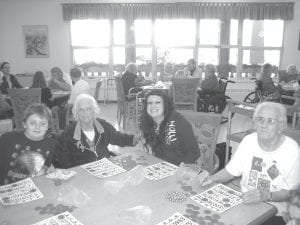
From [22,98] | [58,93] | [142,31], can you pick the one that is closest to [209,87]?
[58,93]

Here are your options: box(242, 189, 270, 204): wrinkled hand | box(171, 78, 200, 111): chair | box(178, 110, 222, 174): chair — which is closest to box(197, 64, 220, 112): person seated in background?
box(171, 78, 200, 111): chair

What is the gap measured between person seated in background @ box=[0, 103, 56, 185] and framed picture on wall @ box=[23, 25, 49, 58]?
644cm

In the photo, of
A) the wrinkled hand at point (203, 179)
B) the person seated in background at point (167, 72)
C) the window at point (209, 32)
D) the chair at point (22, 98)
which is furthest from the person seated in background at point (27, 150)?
the window at point (209, 32)

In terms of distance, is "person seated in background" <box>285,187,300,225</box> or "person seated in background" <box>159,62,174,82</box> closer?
"person seated in background" <box>285,187,300,225</box>

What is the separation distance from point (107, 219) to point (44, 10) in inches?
299

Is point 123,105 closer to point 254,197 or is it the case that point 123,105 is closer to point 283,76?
point 283,76

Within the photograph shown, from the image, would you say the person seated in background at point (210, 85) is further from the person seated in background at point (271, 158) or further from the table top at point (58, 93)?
the person seated in background at point (271, 158)

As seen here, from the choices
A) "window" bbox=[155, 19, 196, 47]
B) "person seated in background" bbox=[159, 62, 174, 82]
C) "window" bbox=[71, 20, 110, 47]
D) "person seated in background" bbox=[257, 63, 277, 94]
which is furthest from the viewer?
"window" bbox=[71, 20, 110, 47]

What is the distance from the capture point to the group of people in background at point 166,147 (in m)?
1.66

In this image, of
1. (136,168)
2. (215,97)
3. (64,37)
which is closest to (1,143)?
(136,168)

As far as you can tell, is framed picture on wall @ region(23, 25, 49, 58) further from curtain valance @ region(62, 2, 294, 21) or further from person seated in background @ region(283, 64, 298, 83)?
person seated in background @ region(283, 64, 298, 83)

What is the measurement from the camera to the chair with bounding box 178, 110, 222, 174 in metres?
2.28

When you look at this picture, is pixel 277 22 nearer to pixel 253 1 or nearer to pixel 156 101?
pixel 253 1

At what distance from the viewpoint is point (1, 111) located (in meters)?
4.41
